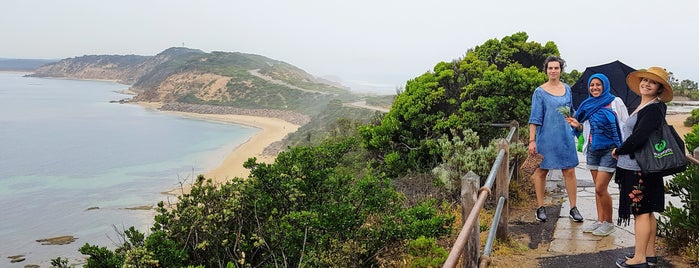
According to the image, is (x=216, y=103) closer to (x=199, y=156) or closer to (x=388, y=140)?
(x=199, y=156)

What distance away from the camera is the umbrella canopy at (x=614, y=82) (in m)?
6.25

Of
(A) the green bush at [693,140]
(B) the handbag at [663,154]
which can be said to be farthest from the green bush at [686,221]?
(B) the handbag at [663,154]

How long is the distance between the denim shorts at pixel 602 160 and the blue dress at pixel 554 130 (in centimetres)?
39

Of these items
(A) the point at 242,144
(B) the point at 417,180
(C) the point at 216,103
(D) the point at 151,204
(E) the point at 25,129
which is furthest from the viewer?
(C) the point at 216,103

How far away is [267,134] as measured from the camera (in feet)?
155

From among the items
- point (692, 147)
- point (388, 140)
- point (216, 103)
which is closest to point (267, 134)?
point (216, 103)

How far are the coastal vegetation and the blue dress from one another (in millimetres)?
1086

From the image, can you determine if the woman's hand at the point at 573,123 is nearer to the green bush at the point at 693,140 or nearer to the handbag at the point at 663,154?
the green bush at the point at 693,140

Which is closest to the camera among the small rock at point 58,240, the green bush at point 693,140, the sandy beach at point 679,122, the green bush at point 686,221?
the green bush at point 686,221

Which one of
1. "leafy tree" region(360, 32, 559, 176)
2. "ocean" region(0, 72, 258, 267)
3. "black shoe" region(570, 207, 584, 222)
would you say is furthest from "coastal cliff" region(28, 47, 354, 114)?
Result: "black shoe" region(570, 207, 584, 222)

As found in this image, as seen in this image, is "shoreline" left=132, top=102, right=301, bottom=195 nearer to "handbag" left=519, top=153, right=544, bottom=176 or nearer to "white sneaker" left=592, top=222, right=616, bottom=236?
"handbag" left=519, top=153, right=544, bottom=176

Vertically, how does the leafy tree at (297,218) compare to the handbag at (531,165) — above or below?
below

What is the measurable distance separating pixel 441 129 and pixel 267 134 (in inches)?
1606

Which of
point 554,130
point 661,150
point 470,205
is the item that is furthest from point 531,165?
point 470,205
